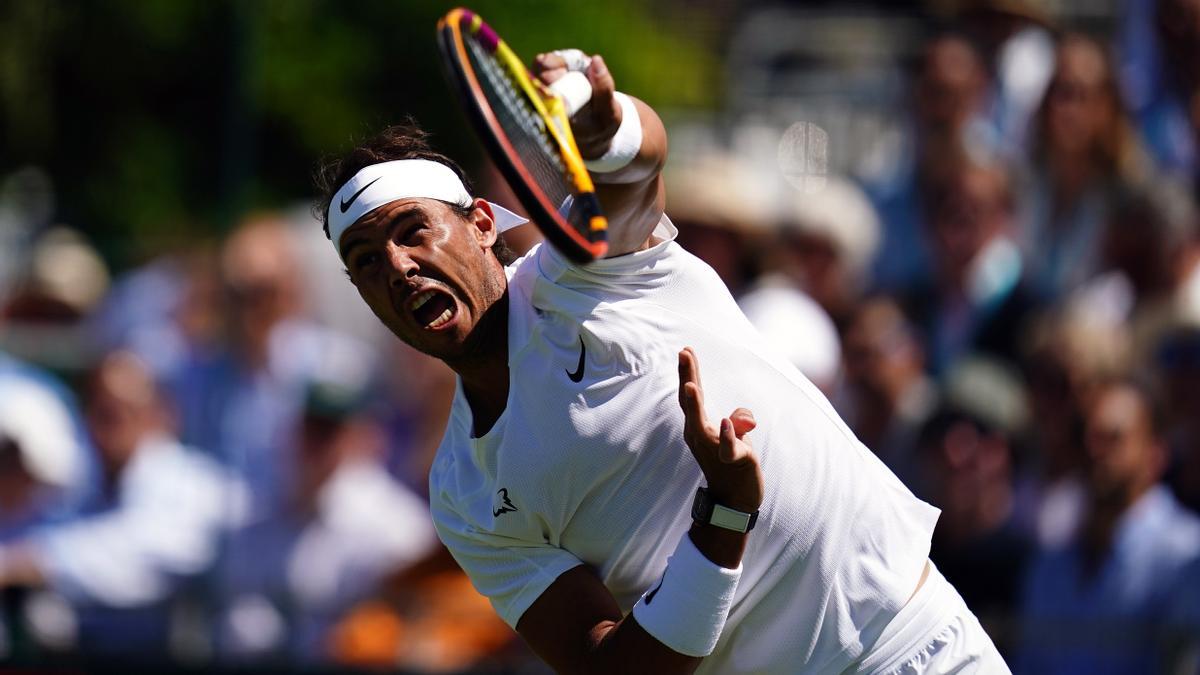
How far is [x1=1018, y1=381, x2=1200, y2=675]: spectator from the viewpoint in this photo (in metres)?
5.11

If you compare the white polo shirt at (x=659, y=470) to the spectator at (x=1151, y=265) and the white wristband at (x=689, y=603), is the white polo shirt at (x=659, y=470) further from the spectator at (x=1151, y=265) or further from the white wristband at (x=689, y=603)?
the spectator at (x=1151, y=265)

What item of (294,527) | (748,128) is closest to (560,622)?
(294,527)

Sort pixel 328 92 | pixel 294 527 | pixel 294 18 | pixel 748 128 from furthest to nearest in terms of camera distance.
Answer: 1. pixel 328 92
2. pixel 294 18
3. pixel 748 128
4. pixel 294 527

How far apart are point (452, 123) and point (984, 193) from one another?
24.5 feet

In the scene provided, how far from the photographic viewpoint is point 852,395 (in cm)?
590

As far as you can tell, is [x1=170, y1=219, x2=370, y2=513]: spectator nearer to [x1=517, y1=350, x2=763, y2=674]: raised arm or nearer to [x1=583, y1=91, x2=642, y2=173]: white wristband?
[x1=517, y1=350, x2=763, y2=674]: raised arm

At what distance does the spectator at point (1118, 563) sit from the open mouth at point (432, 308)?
2.76 meters

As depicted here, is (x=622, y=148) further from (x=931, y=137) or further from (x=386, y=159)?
(x=931, y=137)

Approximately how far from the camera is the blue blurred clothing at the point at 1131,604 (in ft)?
16.6

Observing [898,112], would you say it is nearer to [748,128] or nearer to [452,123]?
[748,128]

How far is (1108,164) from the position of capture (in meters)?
5.70

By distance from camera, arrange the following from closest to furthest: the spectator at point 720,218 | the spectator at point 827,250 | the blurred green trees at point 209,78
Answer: the spectator at point 720,218 < the spectator at point 827,250 < the blurred green trees at point 209,78

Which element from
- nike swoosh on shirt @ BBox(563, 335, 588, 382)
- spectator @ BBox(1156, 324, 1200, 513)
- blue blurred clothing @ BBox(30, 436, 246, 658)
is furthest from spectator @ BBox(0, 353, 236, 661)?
nike swoosh on shirt @ BBox(563, 335, 588, 382)

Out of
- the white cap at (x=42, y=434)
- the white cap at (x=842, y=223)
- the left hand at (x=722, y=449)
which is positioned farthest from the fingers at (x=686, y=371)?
the white cap at (x=42, y=434)
